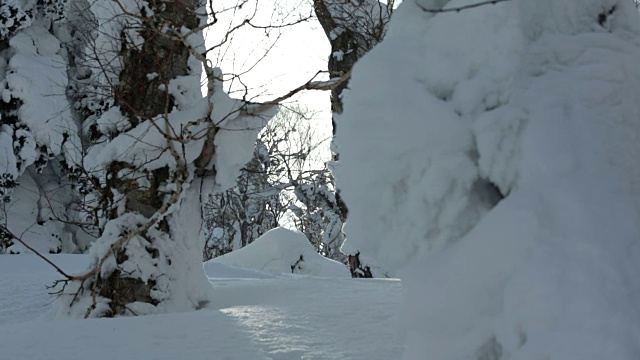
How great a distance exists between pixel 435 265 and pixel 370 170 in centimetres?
40

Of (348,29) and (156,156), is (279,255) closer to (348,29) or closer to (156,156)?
(348,29)

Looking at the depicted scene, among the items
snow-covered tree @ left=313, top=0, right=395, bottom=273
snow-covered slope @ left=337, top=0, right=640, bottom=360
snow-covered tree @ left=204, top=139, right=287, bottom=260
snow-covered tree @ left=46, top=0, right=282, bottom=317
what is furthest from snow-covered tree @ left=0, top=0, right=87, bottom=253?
snow-covered slope @ left=337, top=0, right=640, bottom=360

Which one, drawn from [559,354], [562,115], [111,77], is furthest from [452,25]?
[111,77]

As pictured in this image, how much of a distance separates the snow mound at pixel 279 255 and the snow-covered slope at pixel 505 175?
8826 millimetres

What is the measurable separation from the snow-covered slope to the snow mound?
8826mm

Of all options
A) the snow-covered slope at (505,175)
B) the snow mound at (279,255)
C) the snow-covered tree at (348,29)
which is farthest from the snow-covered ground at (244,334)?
the snow mound at (279,255)

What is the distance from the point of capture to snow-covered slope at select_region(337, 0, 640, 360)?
175 centimetres

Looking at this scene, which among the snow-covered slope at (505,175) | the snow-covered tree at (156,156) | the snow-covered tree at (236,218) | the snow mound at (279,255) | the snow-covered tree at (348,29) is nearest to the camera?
the snow-covered slope at (505,175)

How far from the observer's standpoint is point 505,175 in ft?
6.81

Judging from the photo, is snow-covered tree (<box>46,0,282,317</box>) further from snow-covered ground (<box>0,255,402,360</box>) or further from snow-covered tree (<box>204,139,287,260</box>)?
snow-covered tree (<box>204,139,287,260</box>)

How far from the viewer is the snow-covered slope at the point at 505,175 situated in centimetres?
175

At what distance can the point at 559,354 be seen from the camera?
1.67m

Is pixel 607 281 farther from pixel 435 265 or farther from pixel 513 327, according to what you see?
pixel 435 265

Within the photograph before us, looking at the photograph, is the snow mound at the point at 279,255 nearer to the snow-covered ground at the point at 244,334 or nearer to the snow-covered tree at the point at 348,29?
the snow-covered tree at the point at 348,29
